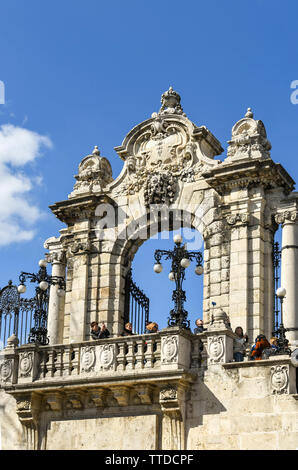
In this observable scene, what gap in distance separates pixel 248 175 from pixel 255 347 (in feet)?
17.5

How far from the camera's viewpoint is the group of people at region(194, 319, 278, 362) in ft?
72.1

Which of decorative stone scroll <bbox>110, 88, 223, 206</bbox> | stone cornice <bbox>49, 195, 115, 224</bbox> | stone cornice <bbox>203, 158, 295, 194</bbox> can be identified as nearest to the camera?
stone cornice <bbox>203, 158, 295, 194</bbox>

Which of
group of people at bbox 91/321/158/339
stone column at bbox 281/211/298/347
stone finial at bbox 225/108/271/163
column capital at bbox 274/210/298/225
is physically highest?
stone finial at bbox 225/108/271/163

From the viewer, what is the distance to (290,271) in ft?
80.1

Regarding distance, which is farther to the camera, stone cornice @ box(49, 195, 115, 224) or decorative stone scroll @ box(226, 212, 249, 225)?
stone cornice @ box(49, 195, 115, 224)

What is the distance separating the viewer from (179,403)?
2203cm

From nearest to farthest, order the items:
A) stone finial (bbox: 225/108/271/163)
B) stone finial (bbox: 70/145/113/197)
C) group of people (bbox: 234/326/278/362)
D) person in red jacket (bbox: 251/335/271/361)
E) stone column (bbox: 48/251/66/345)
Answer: group of people (bbox: 234/326/278/362)
person in red jacket (bbox: 251/335/271/361)
stone finial (bbox: 225/108/271/163)
stone finial (bbox: 70/145/113/197)
stone column (bbox: 48/251/66/345)

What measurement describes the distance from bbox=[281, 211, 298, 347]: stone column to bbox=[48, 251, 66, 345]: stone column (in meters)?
7.59

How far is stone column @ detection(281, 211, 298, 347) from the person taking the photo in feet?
78.4

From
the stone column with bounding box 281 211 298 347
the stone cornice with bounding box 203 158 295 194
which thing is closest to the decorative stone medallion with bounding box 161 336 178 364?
the stone column with bounding box 281 211 298 347

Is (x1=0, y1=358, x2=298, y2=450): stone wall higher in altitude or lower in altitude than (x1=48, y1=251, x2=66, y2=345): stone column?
lower

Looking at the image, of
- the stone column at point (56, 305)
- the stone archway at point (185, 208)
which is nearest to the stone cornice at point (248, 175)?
the stone archway at point (185, 208)

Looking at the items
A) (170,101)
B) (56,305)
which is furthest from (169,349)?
→ (170,101)

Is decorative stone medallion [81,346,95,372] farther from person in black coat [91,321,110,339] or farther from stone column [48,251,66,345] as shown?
stone column [48,251,66,345]
